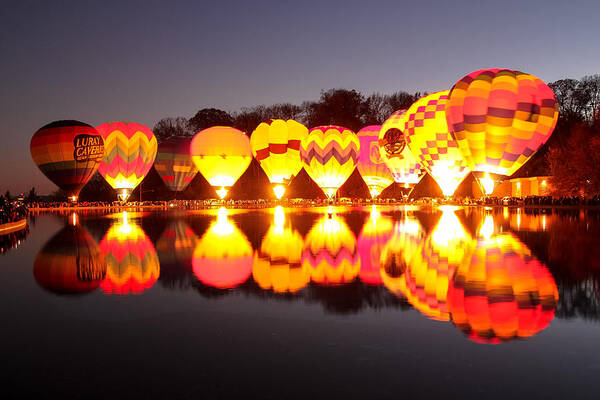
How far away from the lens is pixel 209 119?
5875 centimetres

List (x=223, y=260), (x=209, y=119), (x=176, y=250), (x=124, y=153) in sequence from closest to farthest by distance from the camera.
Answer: (x=223, y=260) → (x=176, y=250) → (x=124, y=153) → (x=209, y=119)

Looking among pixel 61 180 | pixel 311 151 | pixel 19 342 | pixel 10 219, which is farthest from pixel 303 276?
pixel 61 180

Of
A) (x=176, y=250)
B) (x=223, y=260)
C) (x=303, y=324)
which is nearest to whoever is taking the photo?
(x=303, y=324)

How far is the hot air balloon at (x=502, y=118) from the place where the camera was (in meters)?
21.7

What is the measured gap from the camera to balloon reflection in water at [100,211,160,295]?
295 inches

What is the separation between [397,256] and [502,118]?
13.9m

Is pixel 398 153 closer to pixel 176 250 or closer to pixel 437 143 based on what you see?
pixel 437 143

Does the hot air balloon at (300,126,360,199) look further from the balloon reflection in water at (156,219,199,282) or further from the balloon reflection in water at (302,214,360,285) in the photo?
the balloon reflection in water at (302,214,360,285)

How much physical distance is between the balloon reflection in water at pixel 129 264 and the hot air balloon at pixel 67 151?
2040 cm

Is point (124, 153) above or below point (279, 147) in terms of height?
below

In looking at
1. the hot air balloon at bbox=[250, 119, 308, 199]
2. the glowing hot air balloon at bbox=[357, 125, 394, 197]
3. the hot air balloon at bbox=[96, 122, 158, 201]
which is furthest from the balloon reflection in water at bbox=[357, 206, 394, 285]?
the hot air balloon at bbox=[96, 122, 158, 201]

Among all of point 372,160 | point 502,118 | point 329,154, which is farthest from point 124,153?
point 502,118

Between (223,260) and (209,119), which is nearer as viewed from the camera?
(223,260)

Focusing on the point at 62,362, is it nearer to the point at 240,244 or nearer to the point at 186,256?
the point at 186,256
